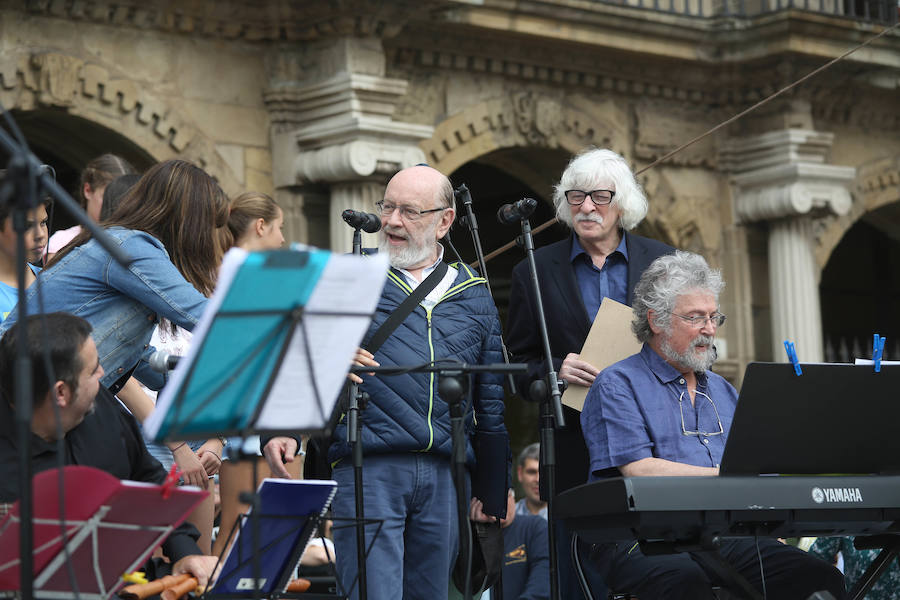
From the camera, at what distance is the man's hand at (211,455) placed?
17.7 ft

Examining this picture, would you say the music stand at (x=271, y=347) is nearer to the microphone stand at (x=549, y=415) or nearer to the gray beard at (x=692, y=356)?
the microphone stand at (x=549, y=415)

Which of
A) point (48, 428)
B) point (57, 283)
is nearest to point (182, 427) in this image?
point (48, 428)

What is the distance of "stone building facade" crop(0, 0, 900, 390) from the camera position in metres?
9.64

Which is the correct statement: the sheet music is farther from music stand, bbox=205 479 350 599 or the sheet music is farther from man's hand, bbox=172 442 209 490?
man's hand, bbox=172 442 209 490

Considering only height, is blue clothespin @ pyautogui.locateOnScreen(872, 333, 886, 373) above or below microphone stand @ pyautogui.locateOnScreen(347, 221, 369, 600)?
above

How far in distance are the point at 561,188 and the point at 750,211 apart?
275 inches

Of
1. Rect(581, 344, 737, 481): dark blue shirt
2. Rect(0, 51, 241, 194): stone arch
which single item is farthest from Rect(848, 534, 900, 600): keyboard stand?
Answer: Rect(0, 51, 241, 194): stone arch

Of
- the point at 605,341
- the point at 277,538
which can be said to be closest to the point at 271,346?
the point at 277,538

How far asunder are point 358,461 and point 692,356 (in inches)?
50.6

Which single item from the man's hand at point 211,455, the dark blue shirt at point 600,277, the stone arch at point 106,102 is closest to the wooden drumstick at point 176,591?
the man's hand at point 211,455

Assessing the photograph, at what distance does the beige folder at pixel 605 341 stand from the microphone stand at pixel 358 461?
972mm

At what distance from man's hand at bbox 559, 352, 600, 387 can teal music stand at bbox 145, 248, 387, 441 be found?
1.93 m

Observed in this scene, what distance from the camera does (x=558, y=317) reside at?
18.6 ft

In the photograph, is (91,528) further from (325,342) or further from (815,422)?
(815,422)
